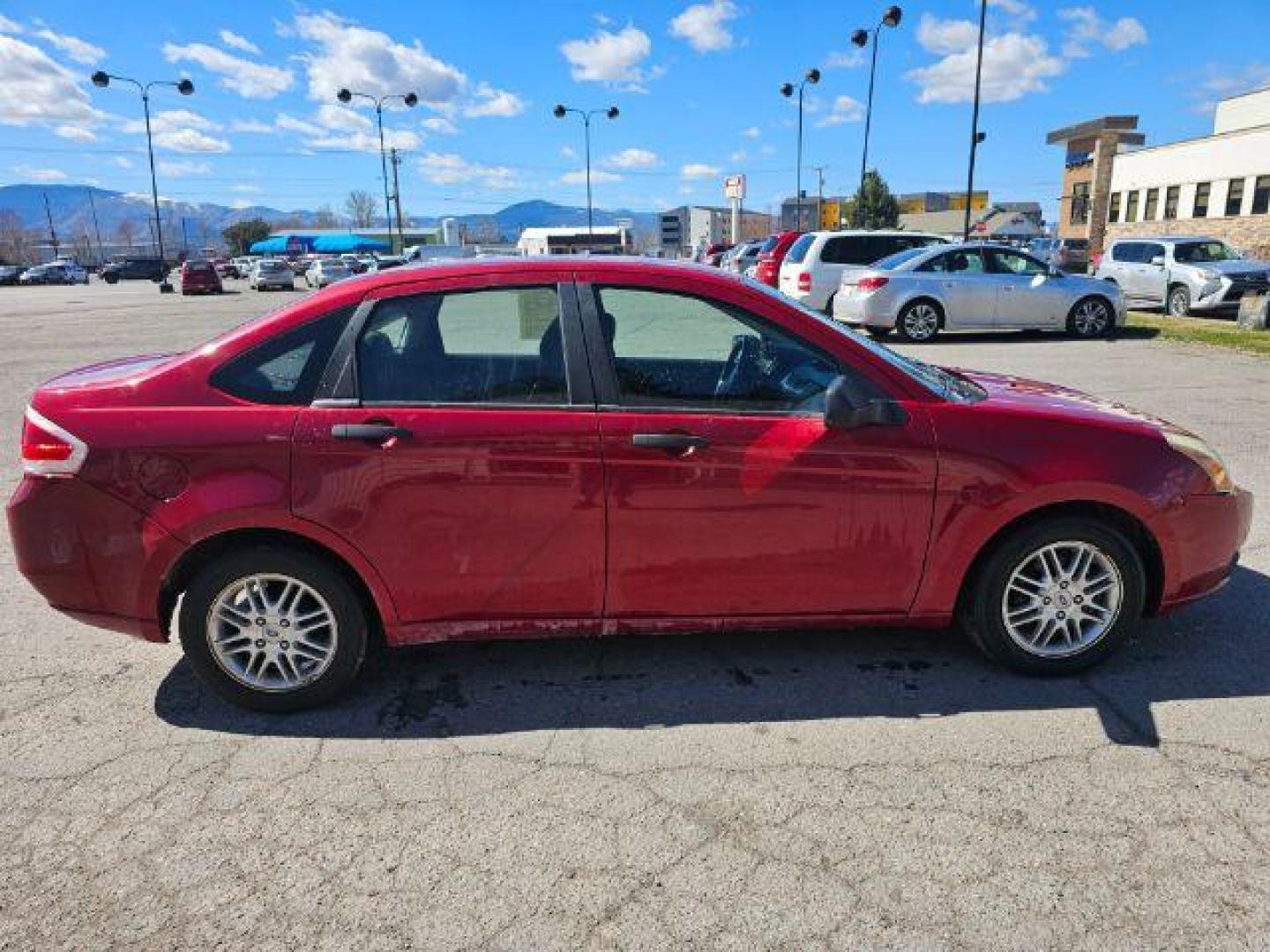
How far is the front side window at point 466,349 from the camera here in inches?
125

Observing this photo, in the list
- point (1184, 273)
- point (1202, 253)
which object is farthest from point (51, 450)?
point (1202, 253)

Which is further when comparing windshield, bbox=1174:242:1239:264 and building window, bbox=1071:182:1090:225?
building window, bbox=1071:182:1090:225

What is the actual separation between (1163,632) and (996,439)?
1.44 m

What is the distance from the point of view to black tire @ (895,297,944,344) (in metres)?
14.7

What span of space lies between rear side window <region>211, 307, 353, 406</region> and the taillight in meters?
0.52

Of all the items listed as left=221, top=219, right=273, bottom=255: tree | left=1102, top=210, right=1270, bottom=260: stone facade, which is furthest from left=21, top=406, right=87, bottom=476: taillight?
left=221, top=219, right=273, bottom=255: tree

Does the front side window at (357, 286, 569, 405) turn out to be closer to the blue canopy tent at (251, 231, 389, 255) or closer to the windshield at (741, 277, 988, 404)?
the windshield at (741, 277, 988, 404)

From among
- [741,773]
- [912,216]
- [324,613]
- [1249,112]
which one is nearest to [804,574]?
[741,773]

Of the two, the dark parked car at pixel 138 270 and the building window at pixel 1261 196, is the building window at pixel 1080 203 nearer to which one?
the building window at pixel 1261 196

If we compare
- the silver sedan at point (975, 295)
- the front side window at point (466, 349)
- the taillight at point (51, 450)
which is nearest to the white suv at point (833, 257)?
the silver sedan at point (975, 295)

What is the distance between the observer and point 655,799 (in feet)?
9.05

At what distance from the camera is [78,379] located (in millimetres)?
3408

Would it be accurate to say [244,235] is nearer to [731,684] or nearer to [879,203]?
[879,203]

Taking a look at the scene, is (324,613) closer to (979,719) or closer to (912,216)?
(979,719)
